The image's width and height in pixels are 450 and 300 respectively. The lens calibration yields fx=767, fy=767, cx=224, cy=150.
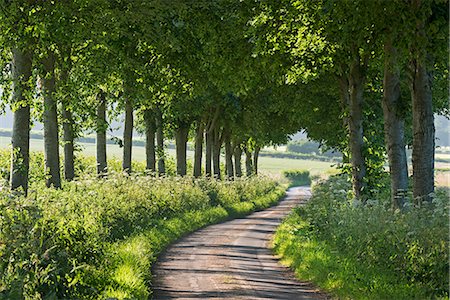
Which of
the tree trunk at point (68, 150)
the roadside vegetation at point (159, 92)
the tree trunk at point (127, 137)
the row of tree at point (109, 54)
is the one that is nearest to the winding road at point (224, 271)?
the roadside vegetation at point (159, 92)

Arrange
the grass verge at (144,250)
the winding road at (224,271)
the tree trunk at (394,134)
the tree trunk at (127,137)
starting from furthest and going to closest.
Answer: the tree trunk at (127,137)
the tree trunk at (394,134)
the winding road at (224,271)
the grass verge at (144,250)

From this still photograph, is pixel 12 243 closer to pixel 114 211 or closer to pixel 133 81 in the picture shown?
pixel 133 81

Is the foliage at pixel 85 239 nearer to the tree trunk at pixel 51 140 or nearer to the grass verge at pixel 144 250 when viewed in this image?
the grass verge at pixel 144 250

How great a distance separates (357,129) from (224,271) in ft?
36.3

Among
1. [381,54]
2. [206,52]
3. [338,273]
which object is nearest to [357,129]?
[381,54]

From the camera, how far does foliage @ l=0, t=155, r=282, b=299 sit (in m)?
11.6

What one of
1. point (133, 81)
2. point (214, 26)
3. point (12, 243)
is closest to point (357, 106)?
point (214, 26)

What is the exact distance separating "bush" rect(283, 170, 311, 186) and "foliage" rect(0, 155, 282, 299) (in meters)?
102

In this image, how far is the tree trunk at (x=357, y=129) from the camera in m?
27.6

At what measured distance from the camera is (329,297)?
51.2 feet

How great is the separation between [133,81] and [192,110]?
21449 mm

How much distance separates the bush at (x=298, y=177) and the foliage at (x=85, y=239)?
4027 inches

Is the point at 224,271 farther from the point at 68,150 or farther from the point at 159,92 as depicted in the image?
the point at 68,150

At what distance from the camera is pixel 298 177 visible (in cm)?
13762
